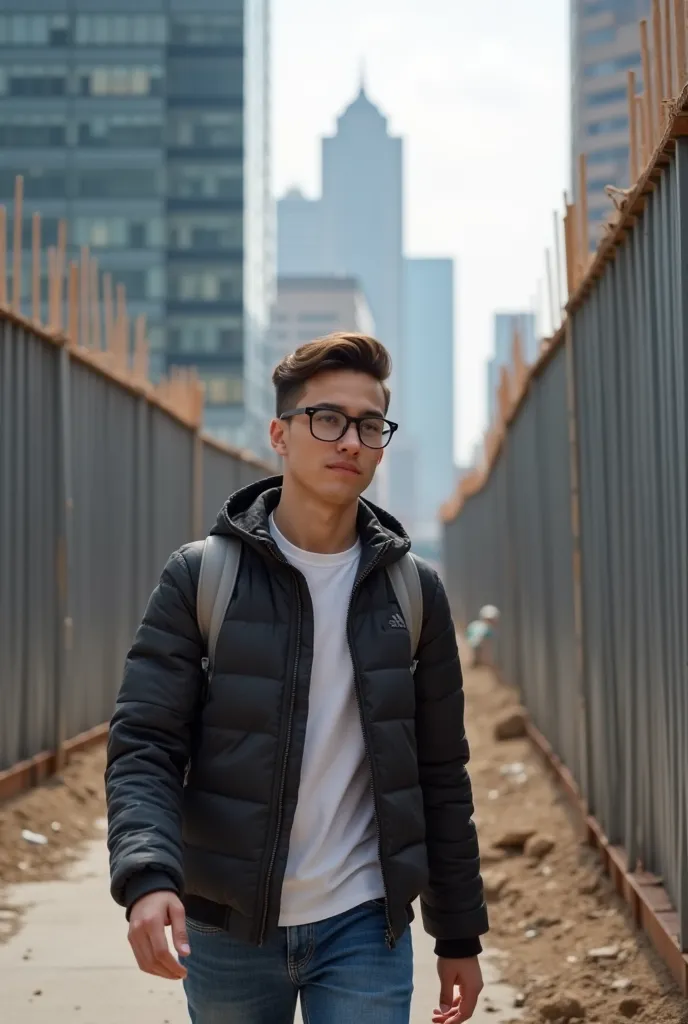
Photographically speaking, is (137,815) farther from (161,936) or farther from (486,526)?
(486,526)

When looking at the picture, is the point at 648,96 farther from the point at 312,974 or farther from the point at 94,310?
the point at 94,310

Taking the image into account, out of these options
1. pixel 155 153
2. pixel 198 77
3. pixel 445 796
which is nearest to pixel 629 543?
pixel 445 796

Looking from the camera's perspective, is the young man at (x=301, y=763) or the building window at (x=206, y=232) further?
the building window at (x=206, y=232)

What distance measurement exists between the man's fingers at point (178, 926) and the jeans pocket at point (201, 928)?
310mm

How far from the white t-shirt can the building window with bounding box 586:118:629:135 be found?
128935 millimetres

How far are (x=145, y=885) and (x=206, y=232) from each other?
9563cm

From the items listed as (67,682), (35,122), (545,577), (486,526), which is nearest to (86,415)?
(67,682)

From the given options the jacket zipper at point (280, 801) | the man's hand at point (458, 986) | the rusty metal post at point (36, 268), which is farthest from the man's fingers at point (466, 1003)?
the rusty metal post at point (36, 268)

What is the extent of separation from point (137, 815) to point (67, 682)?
7.11 m

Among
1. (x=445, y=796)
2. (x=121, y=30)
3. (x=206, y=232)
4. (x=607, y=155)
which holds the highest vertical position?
(x=607, y=155)

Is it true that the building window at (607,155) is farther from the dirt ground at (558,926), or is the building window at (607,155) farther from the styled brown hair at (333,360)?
the styled brown hair at (333,360)

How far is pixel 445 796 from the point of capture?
9.97 feet

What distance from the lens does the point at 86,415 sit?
10.2 meters

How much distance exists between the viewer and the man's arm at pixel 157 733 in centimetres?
257
